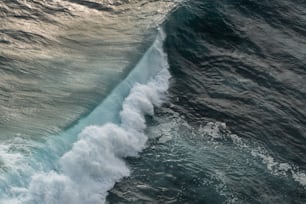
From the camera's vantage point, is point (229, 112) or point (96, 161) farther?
point (229, 112)

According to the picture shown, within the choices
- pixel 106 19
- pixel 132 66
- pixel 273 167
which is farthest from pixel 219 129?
pixel 106 19

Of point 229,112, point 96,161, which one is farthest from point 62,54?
point 229,112

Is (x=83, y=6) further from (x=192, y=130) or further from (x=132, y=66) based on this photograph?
(x=192, y=130)

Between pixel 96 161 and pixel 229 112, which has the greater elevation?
pixel 229 112

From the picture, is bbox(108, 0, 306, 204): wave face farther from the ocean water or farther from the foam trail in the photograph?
the foam trail

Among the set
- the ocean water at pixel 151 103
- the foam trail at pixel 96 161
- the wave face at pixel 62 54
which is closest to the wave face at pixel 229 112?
the ocean water at pixel 151 103

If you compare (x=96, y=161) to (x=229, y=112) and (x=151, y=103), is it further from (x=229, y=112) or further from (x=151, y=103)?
(x=229, y=112)
